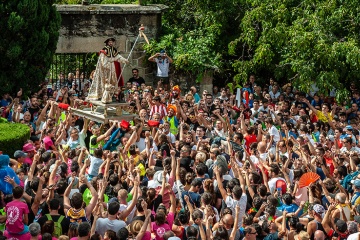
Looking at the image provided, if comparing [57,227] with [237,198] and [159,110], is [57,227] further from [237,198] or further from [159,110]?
[159,110]

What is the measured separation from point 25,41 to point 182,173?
903 centimetres

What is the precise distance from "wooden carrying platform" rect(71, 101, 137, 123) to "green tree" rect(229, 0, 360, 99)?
205 inches

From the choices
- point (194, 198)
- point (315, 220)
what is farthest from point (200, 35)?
point (315, 220)

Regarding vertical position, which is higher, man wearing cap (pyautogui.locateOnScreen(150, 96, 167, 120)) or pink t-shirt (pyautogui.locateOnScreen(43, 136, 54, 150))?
man wearing cap (pyautogui.locateOnScreen(150, 96, 167, 120))

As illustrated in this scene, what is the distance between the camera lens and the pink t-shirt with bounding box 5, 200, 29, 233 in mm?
9734

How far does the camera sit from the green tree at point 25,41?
63.2 feet

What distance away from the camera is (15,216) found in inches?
386

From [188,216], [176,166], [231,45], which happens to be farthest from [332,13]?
[188,216]

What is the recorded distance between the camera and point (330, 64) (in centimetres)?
2028

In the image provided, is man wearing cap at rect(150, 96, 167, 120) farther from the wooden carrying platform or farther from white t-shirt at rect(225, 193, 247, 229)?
white t-shirt at rect(225, 193, 247, 229)

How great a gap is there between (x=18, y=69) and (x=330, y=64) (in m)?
7.78

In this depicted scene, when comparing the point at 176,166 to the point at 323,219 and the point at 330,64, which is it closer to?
the point at 323,219

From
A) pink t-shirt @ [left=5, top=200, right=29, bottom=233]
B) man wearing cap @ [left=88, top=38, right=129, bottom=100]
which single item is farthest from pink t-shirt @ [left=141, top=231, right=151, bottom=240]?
man wearing cap @ [left=88, top=38, right=129, bottom=100]

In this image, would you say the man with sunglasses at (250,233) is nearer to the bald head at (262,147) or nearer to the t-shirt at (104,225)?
the t-shirt at (104,225)
